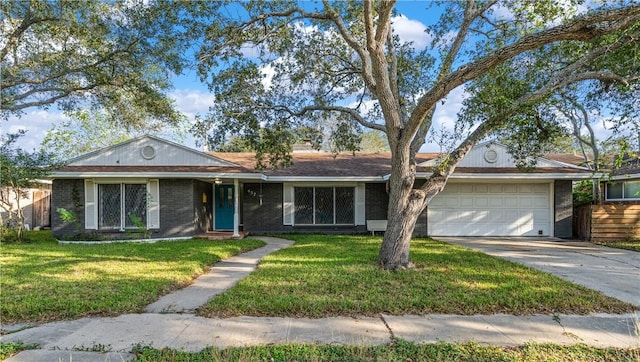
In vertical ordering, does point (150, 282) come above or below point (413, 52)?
below

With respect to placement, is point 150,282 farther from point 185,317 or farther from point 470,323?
point 470,323

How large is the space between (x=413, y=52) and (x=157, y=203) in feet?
33.9

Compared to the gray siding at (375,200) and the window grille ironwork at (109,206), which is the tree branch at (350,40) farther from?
the window grille ironwork at (109,206)

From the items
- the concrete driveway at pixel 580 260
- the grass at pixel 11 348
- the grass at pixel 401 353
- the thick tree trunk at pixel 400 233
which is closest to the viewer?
the grass at pixel 401 353

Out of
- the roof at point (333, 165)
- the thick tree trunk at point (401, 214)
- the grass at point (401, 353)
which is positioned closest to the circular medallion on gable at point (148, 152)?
the roof at point (333, 165)

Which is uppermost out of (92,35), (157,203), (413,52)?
(92,35)

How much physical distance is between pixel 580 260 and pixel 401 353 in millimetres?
7722

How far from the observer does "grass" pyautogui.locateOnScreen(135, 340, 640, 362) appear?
351 cm

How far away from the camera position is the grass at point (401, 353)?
3.51 meters

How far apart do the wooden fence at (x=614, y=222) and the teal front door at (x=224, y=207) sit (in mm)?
14194

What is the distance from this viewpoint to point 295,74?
10539 mm

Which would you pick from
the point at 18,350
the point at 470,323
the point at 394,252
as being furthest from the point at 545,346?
the point at 18,350

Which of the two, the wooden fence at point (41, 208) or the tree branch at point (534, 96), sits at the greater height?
the tree branch at point (534, 96)

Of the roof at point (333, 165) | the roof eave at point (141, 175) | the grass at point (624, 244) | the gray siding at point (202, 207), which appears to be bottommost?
the grass at point (624, 244)
